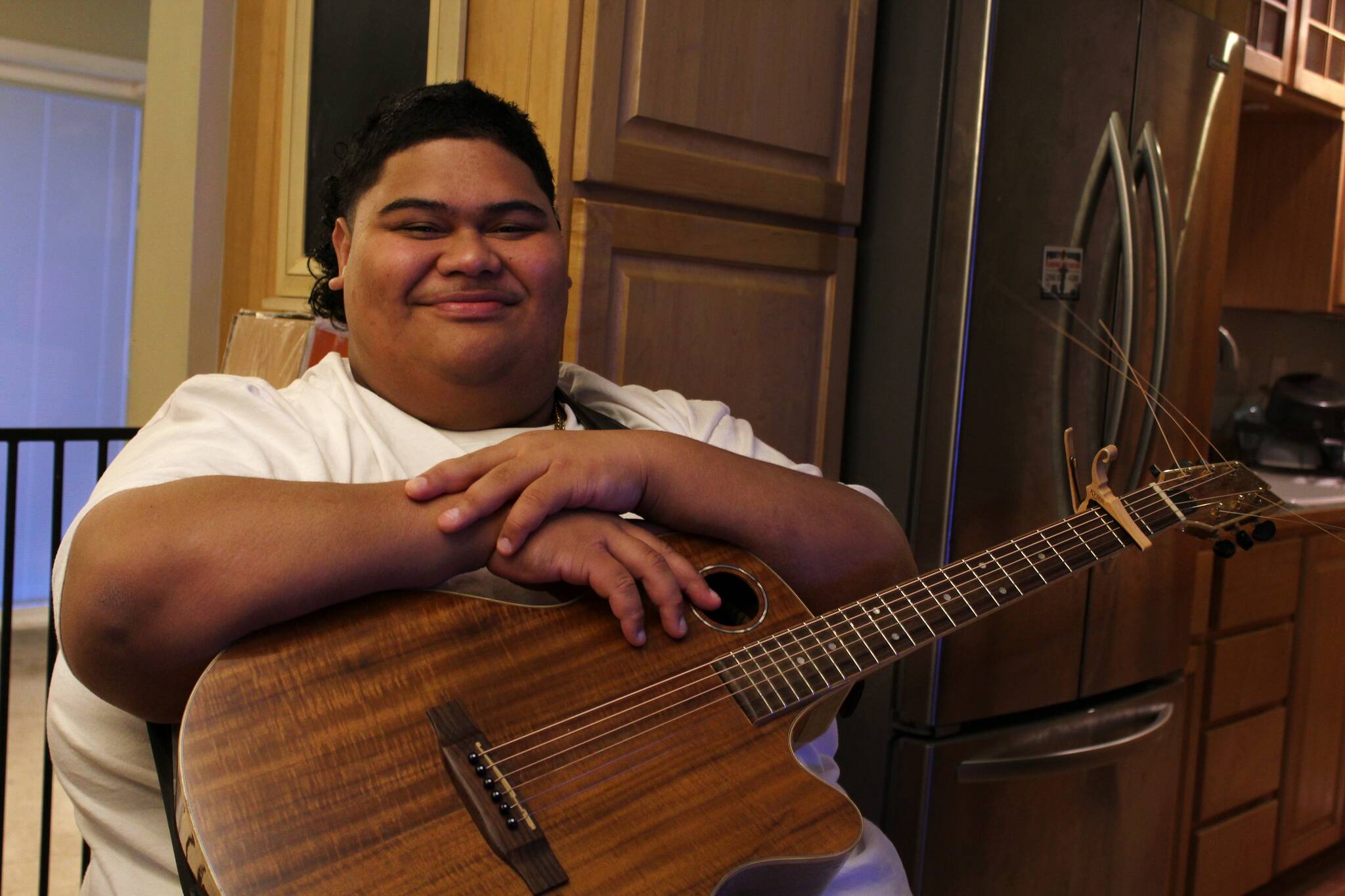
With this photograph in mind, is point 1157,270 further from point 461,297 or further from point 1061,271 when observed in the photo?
point 461,297

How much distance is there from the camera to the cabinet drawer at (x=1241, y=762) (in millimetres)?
2391

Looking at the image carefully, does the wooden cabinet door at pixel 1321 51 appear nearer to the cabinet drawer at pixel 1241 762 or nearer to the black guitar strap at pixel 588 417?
the cabinet drawer at pixel 1241 762

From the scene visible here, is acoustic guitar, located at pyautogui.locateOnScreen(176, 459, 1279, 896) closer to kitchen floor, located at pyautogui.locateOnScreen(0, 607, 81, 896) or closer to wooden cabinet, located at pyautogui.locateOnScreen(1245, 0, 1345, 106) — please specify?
kitchen floor, located at pyautogui.locateOnScreen(0, 607, 81, 896)

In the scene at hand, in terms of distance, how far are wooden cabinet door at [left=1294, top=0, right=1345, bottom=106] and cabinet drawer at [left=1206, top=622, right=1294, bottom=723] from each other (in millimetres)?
1499

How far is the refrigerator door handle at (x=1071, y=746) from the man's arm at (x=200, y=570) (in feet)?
4.35

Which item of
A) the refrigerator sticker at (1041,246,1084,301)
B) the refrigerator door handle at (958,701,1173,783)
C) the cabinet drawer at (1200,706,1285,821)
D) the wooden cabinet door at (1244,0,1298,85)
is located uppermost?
the wooden cabinet door at (1244,0,1298,85)

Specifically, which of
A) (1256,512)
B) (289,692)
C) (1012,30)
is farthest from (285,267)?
(1256,512)

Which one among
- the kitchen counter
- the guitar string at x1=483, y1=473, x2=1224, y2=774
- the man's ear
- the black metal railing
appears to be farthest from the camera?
the kitchen counter

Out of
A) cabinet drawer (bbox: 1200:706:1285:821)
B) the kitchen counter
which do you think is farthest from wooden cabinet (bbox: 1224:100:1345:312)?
cabinet drawer (bbox: 1200:706:1285:821)

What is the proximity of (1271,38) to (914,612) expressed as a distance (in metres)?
2.56

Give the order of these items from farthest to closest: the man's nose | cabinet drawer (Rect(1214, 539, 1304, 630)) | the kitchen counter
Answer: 1. the kitchen counter
2. cabinet drawer (Rect(1214, 539, 1304, 630))
3. the man's nose

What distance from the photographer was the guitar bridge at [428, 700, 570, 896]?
0.69 metres

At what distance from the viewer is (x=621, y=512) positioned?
100cm

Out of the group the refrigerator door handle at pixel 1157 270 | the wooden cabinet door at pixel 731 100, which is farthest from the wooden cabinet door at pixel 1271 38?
the wooden cabinet door at pixel 731 100
